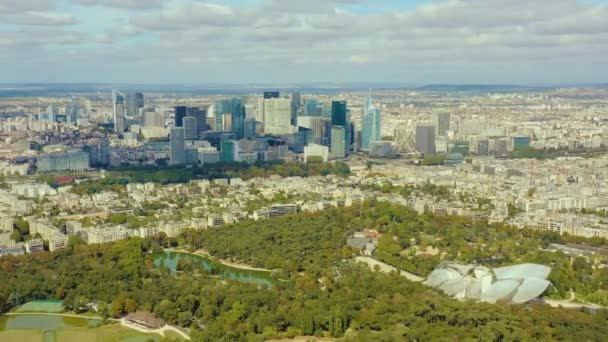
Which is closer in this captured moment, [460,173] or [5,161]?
[460,173]

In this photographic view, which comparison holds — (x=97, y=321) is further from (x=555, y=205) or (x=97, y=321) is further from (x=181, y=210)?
(x=555, y=205)

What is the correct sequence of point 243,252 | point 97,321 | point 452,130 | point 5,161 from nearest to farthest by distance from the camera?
point 97,321 → point 243,252 → point 5,161 → point 452,130

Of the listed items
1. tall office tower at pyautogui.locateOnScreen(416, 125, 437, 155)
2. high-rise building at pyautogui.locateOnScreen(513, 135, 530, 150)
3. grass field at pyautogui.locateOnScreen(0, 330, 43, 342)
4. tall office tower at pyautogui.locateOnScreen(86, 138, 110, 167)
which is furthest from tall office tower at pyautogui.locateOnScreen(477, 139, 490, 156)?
grass field at pyautogui.locateOnScreen(0, 330, 43, 342)

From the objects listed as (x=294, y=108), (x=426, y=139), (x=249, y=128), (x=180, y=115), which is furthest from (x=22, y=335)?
(x=294, y=108)

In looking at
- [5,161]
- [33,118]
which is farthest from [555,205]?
[33,118]

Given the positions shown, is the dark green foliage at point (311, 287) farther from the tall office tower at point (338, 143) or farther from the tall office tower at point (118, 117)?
the tall office tower at point (118, 117)

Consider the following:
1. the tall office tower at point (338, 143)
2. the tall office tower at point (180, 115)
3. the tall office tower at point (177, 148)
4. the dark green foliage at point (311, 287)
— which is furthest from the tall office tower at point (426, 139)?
the dark green foliage at point (311, 287)
